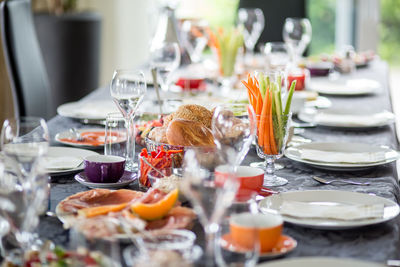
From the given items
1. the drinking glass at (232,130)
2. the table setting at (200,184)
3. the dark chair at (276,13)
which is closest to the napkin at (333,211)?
the table setting at (200,184)

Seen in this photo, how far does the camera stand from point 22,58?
8.85 ft

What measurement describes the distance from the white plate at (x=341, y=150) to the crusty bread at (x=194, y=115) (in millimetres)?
217

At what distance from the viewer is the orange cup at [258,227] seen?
97cm

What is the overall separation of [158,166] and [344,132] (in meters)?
0.82

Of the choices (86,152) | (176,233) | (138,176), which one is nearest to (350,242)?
(176,233)

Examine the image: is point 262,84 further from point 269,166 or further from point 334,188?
point 334,188

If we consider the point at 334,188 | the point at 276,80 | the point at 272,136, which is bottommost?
the point at 334,188

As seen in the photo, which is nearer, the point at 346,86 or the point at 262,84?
the point at 262,84

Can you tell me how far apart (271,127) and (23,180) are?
22.4 inches

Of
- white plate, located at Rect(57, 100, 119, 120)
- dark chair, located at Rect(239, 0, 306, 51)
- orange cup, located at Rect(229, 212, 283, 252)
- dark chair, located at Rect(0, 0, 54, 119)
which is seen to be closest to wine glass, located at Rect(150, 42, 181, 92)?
white plate, located at Rect(57, 100, 119, 120)

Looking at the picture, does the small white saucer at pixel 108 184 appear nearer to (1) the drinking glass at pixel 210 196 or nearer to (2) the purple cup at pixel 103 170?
(2) the purple cup at pixel 103 170

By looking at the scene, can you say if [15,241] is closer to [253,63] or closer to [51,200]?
[51,200]

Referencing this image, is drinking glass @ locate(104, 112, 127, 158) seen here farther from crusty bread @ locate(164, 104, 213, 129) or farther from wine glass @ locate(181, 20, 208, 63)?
wine glass @ locate(181, 20, 208, 63)

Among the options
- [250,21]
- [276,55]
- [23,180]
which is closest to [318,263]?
[23,180]
